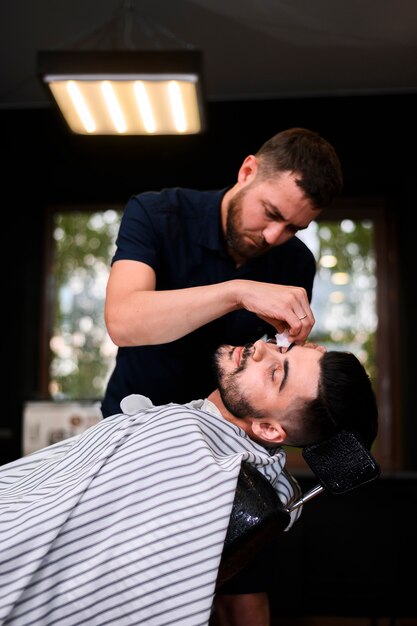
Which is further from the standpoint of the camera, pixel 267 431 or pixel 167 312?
pixel 267 431

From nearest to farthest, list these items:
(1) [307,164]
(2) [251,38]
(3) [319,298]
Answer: (1) [307,164] → (2) [251,38] → (3) [319,298]

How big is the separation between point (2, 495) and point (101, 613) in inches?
14.6

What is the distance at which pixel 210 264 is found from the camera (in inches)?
80.2

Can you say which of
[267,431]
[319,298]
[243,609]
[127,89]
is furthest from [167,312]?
[319,298]

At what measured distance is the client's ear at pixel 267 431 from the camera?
1.73m

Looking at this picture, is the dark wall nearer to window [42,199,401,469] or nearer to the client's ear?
window [42,199,401,469]

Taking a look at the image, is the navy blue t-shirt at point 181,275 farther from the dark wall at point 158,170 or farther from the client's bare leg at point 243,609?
the dark wall at point 158,170

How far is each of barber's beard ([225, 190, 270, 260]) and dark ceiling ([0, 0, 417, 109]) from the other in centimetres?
174

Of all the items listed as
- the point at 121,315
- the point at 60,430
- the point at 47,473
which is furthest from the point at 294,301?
the point at 60,430

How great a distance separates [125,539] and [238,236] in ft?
2.91

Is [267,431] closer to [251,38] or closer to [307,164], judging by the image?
[307,164]

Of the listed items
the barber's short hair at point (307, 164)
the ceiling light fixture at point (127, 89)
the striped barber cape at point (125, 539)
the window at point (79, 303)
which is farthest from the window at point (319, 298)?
the striped barber cape at point (125, 539)

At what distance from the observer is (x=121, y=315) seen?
171 cm

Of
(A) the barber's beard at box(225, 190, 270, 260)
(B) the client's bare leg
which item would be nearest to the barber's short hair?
(A) the barber's beard at box(225, 190, 270, 260)
